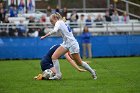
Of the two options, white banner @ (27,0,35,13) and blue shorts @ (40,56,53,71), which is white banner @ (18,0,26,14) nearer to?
white banner @ (27,0,35,13)

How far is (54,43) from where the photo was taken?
2777 cm

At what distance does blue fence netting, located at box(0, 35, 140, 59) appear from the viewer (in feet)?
89.8

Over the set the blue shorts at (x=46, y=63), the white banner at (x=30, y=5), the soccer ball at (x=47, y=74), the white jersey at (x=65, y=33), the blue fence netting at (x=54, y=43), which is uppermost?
the white banner at (x=30, y=5)

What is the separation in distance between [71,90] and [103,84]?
1.58 metres

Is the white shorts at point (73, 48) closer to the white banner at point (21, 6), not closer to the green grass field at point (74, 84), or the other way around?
the green grass field at point (74, 84)

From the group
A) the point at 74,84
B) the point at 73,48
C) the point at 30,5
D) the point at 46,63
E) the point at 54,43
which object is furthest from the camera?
the point at 30,5

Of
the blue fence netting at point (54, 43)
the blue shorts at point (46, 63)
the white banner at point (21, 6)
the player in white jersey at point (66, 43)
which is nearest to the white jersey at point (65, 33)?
the player in white jersey at point (66, 43)

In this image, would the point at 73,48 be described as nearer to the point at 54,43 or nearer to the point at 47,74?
the point at 47,74

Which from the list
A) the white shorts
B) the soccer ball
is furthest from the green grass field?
the white shorts

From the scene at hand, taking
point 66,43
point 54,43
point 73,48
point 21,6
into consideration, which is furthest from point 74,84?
point 21,6

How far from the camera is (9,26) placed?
28016 mm

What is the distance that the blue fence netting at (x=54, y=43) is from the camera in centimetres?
2736

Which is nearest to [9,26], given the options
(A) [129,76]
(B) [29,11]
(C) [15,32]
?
(C) [15,32]

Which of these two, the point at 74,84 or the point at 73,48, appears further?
the point at 73,48
